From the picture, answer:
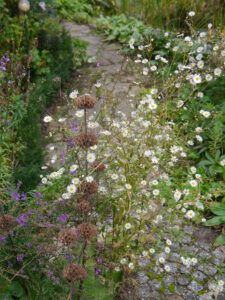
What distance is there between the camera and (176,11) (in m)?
5.81

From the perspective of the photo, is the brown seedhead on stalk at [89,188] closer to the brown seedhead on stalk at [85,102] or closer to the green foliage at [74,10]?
the brown seedhead on stalk at [85,102]

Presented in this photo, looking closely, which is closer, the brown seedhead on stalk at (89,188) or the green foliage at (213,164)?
the brown seedhead on stalk at (89,188)

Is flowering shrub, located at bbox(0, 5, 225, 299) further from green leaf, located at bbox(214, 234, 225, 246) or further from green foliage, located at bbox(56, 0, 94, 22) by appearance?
green foliage, located at bbox(56, 0, 94, 22)

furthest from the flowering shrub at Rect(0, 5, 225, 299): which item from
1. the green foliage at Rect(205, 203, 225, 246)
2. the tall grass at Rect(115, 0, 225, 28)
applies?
the tall grass at Rect(115, 0, 225, 28)

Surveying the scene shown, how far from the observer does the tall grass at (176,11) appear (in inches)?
212

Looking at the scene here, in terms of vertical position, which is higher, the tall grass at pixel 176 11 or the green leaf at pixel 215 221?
the tall grass at pixel 176 11

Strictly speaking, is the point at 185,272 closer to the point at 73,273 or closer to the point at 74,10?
the point at 73,273

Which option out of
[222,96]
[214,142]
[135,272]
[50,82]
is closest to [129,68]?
[50,82]

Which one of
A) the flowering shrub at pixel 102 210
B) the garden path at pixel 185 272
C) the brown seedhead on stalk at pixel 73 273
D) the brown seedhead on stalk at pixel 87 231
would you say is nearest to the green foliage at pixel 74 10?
the flowering shrub at pixel 102 210

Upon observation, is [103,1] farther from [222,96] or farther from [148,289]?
[148,289]

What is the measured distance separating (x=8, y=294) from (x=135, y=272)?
3.46ft

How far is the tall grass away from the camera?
17.7ft

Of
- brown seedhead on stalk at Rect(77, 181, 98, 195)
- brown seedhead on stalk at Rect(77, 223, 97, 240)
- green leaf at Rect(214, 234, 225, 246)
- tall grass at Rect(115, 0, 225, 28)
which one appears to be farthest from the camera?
tall grass at Rect(115, 0, 225, 28)

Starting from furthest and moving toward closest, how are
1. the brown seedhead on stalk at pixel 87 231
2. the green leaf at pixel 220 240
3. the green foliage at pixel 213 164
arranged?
the green foliage at pixel 213 164 < the green leaf at pixel 220 240 < the brown seedhead on stalk at pixel 87 231
